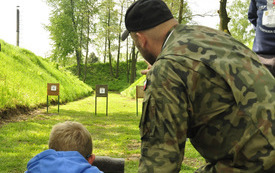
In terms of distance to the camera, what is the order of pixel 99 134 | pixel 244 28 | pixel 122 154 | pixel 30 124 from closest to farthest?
pixel 122 154 < pixel 99 134 < pixel 30 124 < pixel 244 28

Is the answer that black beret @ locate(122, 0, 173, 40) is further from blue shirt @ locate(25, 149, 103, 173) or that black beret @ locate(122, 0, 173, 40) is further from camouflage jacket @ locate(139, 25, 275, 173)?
blue shirt @ locate(25, 149, 103, 173)

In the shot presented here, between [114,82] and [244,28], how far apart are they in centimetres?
2035

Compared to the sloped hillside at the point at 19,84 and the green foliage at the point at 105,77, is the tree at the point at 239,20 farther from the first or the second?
the sloped hillside at the point at 19,84

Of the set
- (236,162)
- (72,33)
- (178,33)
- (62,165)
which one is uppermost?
(72,33)

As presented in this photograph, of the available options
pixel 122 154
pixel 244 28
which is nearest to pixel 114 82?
pixel 244 28

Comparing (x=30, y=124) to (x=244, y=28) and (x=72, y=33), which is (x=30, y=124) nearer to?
(x=72, y=33)

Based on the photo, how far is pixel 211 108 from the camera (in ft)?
5.26

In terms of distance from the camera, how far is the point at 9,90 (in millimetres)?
10078

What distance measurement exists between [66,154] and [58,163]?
0.10 meters

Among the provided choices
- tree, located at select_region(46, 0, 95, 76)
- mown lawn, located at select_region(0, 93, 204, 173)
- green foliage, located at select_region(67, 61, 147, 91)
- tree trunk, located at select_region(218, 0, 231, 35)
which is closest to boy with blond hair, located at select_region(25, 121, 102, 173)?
mown lawn, located at select_region(0, 93, 204, 173)

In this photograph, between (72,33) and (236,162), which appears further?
(72,33)

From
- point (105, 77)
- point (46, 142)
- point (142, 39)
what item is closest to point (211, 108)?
point (142, 39)

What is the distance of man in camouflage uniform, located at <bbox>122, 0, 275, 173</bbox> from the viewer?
156cm

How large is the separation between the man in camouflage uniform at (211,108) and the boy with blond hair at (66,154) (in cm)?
66
